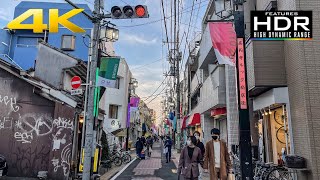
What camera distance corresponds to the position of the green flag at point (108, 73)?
8922 millimetres

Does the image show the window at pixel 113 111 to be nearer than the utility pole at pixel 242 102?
No

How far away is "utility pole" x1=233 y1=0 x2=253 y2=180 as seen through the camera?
647cm

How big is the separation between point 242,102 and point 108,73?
197 inches

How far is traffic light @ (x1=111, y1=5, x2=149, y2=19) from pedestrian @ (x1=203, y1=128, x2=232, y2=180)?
4315mm

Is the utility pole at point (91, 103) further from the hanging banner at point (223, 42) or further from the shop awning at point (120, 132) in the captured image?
the shop awning at point (120, 132)

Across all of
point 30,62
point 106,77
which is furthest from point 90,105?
point 30,62

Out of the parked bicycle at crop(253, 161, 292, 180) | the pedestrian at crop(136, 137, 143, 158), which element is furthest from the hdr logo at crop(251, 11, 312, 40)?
the pedestrian at crop(136, 137, 143, 158)

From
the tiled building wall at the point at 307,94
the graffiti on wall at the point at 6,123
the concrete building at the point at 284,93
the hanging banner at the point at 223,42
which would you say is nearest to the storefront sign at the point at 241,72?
the hanging banner at the point at 223,42

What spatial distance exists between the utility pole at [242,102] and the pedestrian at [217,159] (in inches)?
46.1

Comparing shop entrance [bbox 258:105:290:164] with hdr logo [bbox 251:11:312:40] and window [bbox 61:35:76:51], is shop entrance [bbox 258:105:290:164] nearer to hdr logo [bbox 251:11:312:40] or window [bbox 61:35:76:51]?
hdr logo [bbox 251:11:312:40]

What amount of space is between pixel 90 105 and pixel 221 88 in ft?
26.0

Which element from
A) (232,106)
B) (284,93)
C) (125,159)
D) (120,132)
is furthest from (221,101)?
(120,132)

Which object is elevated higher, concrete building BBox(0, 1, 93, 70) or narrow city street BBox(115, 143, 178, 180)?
concrete building BBox(0, 1, 93, 70)

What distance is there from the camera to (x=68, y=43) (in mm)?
25438
